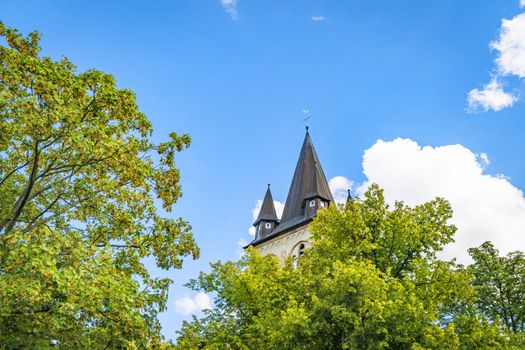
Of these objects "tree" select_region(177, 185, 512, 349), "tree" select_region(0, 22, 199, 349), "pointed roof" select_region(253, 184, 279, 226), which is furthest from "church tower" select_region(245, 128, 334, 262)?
"tree" select_region(0, 22, 199, 349)

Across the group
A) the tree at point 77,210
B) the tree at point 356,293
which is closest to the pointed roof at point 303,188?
the tree at point 356,293

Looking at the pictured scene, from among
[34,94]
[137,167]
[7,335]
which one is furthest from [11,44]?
[7,335]

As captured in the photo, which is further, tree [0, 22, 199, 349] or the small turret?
the small turret

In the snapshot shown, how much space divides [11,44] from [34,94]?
5.32ft

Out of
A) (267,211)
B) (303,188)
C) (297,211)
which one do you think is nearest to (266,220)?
(267,211)

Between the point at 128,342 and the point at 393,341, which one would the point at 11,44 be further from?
the point at 393,341

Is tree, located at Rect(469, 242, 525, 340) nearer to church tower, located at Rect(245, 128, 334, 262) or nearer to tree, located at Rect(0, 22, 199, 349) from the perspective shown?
church tower, located at Rect(245, 128, 334, 262)

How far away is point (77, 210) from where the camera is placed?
36.3 ft

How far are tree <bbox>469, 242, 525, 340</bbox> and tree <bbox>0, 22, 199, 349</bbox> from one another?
16866 millimetres

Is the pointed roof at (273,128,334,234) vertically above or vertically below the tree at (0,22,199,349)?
above

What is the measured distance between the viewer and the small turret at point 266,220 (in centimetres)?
4131

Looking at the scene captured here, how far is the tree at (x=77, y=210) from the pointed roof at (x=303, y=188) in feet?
90.4

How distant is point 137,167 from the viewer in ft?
33.8

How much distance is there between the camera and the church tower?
124 ft
